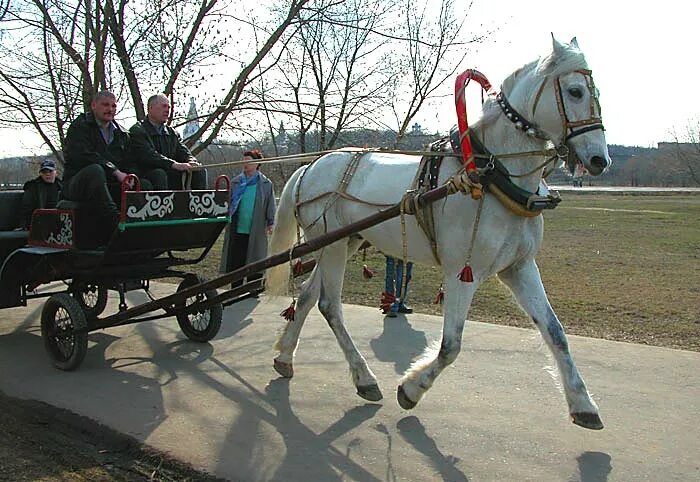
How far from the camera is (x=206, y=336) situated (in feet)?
21.8

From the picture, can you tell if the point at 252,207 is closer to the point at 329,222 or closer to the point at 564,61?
the point at 329,222

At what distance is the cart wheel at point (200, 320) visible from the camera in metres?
6.55

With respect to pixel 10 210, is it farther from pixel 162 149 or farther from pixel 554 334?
pixel 554 334

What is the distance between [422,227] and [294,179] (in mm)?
1666

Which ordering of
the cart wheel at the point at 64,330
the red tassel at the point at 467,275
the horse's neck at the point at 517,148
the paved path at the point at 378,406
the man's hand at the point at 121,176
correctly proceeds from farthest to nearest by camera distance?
the cart wheel at the point at 64,330
the man's hand at the point at 121,176
the horse's neck at the point at 517,148
the red tassel at the point at 467,275
the paved path at the point at 378,406

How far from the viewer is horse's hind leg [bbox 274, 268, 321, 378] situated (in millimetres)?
5570

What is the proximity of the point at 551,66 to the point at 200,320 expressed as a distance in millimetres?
4024

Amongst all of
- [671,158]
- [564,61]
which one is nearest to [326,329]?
[564,61]

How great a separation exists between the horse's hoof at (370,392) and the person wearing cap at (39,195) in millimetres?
4248

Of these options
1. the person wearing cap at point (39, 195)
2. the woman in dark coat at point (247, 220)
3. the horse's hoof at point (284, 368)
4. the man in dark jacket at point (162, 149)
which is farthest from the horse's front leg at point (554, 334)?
the person wearing cap at point (39, 195)

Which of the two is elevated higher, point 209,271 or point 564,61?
point 564,61

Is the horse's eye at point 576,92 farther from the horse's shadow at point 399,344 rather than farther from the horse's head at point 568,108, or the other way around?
the horse's shadow at point 399,344

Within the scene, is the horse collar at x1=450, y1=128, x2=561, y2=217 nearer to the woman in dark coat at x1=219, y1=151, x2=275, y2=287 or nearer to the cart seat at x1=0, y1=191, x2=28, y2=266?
the cart seat at x1=0, y1=191, x2=28, y2=266

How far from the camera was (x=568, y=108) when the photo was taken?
3.94 metres
